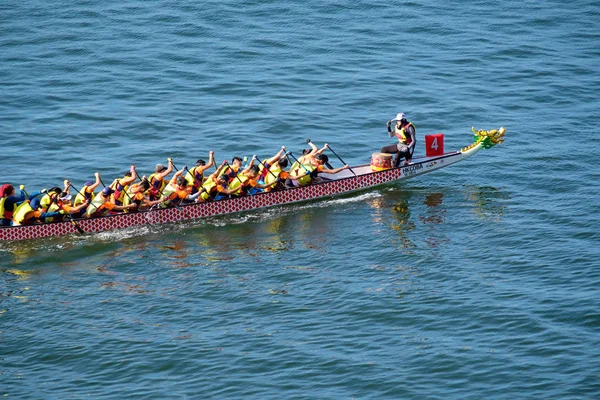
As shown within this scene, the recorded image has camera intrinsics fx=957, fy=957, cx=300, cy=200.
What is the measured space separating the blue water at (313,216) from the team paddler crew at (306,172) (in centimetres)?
98

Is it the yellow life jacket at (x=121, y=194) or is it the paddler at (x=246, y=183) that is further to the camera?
the paddler at (x=246, y=183)

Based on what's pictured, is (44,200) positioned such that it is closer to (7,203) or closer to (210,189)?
(7,203)

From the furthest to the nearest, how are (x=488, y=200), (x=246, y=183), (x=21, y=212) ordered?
(x=488, y=200) < (x=246, y=183) < (x=21, y=212)

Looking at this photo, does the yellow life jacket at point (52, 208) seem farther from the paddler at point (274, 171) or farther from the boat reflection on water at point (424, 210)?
the boat reflection on water at point (424, 210)

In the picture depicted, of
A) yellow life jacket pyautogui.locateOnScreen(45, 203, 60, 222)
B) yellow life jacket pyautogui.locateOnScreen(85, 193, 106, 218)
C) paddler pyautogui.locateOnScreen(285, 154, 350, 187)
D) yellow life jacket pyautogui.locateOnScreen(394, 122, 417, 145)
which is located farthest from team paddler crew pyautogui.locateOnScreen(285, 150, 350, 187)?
yellow life jacket pyautogui.locateOnScreen(45, 203, 60, 222)

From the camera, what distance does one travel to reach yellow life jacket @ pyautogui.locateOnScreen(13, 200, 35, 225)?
30641mm

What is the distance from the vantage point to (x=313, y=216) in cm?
3291

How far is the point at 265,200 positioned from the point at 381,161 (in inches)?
179

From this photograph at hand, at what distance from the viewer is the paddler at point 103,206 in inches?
1234

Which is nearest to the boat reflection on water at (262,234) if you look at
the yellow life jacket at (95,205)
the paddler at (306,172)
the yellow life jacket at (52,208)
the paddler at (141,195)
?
the paddler at (306,172)

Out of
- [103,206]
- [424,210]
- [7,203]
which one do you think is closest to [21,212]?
[7,203]

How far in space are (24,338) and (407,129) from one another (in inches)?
623

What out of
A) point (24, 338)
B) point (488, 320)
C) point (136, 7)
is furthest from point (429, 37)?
point (24, 338)

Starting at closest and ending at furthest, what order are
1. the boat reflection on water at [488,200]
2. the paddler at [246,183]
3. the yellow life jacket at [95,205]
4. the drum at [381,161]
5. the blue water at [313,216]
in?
the blue water at [313,216], the yellow life jacket at [95,205], the boat reflection on water at [488,200], the paddler at [246,183], the drum at [381,161]
